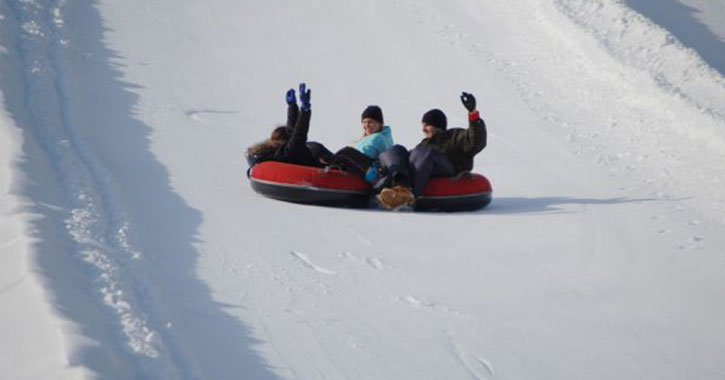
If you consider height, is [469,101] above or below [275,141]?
above

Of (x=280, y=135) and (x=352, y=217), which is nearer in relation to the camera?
(x=352, y=217)

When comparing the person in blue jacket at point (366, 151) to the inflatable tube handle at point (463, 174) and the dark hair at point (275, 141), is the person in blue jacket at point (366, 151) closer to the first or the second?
the dark hair at point (275, 141)

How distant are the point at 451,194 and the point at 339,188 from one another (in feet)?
3.10

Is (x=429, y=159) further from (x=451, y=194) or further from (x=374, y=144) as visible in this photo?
(x=374, y=144)

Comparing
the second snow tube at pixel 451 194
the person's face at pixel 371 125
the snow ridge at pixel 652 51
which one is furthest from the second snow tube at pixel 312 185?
the snow ridge at pixel 652 51

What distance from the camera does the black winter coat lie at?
671 cm

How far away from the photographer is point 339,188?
653 centimetres

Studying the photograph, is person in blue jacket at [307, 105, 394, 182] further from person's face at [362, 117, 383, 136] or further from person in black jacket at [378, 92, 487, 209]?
person in black jacket at [378, 92, 487, 209]

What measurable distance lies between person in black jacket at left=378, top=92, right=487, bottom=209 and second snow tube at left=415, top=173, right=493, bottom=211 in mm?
78

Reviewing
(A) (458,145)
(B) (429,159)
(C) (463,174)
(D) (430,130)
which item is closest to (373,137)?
(D) (430,130)

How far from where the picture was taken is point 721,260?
5602 millimetres

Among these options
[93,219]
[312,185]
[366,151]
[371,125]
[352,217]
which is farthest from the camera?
[371,125]

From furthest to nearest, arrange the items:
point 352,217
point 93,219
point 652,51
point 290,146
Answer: point 652,51
point 290,146
point 352,217
point 93,219

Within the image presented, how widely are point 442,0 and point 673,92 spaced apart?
6.12 metres
